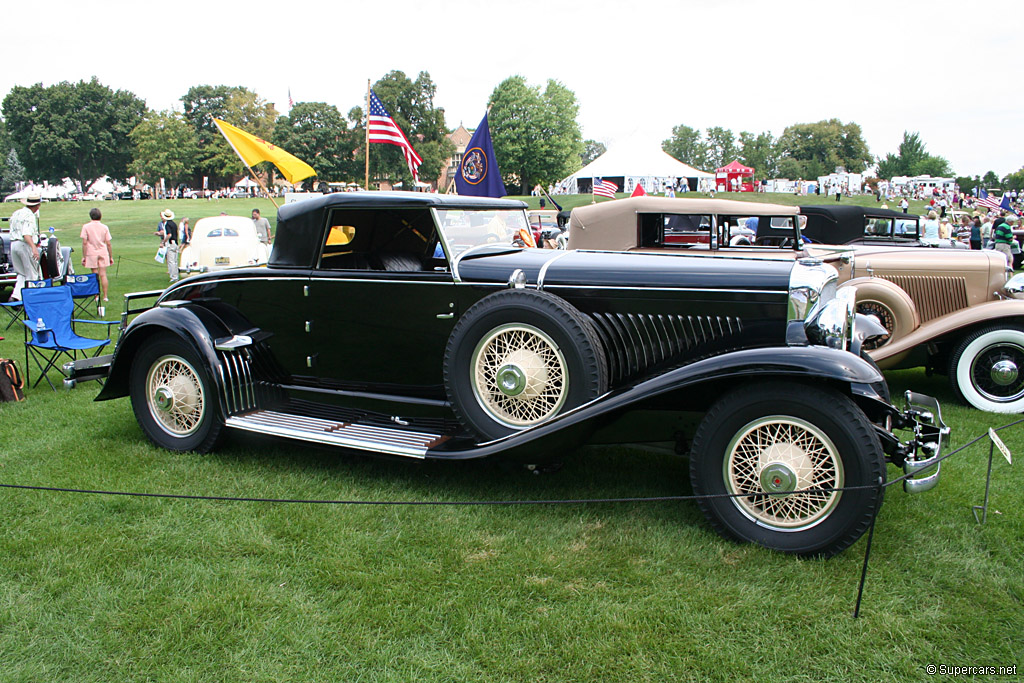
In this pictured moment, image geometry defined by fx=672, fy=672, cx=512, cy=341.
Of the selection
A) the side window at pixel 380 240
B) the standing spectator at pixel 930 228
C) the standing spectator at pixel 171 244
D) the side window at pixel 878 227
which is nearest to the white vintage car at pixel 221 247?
the standing spectator at pixel 171 244

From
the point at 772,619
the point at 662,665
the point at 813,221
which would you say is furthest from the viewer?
the point at 813,221

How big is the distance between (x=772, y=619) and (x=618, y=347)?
5.41 ft

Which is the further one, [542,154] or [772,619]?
[542,154]

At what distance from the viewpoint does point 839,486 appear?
3158 mm

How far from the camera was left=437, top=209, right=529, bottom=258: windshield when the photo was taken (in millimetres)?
4383

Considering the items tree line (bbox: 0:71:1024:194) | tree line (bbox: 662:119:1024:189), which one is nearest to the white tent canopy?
tree line (bbox: 0:71:1024:194)

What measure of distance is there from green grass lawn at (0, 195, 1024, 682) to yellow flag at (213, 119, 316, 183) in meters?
7.42

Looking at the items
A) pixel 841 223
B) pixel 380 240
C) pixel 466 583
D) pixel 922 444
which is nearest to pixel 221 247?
pixel 380 240

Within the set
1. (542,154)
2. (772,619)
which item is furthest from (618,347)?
(542,154)

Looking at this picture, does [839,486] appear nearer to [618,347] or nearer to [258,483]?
[618,347]

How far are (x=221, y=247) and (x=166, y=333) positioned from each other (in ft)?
37.2

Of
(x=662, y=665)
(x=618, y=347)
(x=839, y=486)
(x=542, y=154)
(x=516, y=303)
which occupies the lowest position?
(x=662, y=665)

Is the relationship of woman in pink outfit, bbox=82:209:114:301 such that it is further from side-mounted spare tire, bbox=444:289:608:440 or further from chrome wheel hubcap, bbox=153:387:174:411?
side-mounted spare tire, bbox=444:289:608:440

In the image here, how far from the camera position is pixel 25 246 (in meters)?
9.80
